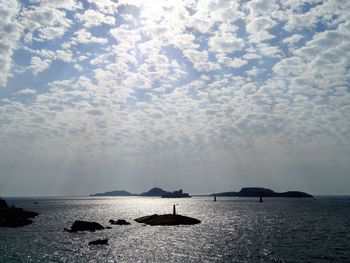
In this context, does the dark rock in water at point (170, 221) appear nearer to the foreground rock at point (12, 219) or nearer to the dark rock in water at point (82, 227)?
the dark rock in water at point (82, 227)

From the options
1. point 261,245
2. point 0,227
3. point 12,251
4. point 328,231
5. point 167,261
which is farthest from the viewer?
point 0,227

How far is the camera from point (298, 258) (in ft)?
159

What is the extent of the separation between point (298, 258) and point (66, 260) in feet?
101

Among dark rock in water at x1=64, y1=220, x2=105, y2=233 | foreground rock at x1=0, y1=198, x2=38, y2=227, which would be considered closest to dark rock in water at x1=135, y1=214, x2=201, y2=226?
dark rock in water at x1=64, y1=220, x2=105, y2=233

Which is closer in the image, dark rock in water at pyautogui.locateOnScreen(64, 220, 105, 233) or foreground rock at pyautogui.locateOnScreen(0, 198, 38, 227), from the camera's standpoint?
dark rock in water at pyautogui.locateOnScreen(64, 220, 105, 233)

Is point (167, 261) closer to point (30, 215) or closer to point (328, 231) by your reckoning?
point (328, 231)

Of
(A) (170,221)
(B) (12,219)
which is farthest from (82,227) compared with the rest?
(B) (12,219)

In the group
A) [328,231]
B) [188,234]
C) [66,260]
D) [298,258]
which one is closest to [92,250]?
[66,260]

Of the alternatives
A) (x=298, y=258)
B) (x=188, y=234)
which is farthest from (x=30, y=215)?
(x=298, y=258)

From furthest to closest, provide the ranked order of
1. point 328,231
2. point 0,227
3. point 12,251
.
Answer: point 0,227, point 328,231, point 12,251

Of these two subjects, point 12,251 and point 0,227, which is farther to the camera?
point 0,227

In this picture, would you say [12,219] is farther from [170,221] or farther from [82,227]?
[170,221]

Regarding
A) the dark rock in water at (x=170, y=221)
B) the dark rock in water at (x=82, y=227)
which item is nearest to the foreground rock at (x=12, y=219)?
the dark rock in water at (x=82, y=227)

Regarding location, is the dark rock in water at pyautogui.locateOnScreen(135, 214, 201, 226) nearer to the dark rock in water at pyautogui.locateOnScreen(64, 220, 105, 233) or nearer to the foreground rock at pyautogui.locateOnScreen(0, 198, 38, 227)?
the dark rock in water at pyautogui.locateOnScreen(64, 220, 105, 233)
